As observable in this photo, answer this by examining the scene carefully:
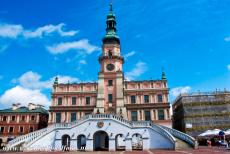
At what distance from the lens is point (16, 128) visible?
60.7 m

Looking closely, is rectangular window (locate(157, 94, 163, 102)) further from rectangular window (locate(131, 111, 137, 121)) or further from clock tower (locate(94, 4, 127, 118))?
clock tower (locate(94, 4, 127, 118))

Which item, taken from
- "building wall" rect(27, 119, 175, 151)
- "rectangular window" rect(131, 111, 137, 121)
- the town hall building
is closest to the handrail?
the town hall building

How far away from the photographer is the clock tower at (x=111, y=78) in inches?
2143

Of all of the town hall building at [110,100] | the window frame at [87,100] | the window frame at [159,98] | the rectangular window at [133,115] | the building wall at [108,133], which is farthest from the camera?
the window frame at [87,100]

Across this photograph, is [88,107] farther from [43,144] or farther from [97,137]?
[43,144]

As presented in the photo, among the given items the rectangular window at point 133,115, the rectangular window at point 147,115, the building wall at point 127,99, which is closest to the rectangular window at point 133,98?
the building wall at point 127,99

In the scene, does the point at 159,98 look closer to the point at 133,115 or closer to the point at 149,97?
the point at 149,97

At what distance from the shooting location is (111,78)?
56.8m

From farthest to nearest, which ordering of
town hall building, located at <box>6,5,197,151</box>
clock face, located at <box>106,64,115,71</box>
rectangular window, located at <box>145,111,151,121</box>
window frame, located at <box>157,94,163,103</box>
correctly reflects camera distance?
clock face, located at <box>106,64,115,71</box>
window frame, located at <box>157,94,163,103</box>
rectangular window, located at <box>145,111,151,121</box>
town hall building, located at <box>6,5,197,151</box>

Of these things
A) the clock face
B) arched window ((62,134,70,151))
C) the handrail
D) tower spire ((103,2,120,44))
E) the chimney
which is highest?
tower spire ((103,2,120,44))

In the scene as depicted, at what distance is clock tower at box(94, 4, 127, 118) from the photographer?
5444cm

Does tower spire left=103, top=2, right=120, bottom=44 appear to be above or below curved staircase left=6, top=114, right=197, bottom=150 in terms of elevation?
above

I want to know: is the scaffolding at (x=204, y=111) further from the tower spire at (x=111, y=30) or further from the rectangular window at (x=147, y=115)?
the tower spire at (x=111, y=30)

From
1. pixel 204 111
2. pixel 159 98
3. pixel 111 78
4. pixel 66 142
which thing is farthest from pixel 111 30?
pixel 66 142
